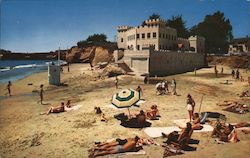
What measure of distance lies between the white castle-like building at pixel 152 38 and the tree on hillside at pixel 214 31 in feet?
35.4

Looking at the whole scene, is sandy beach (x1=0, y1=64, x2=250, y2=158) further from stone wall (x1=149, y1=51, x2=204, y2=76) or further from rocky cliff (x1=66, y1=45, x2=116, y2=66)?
rocky cliff (x1=66, y1=45, x2=116, y2=66)

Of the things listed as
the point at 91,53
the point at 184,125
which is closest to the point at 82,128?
the point at 184,125

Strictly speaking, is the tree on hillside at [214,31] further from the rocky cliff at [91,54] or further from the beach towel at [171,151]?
the beach towel at [171,151]

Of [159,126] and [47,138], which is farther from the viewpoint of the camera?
[159,126]

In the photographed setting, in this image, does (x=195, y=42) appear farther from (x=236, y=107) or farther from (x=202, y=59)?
(x=236, y=107)

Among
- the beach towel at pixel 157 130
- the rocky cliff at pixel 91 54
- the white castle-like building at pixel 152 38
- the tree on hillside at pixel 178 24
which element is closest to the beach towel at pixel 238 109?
the beach towel at pixel 157 130

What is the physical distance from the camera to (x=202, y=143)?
487 inches

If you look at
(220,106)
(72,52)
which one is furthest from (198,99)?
(72,52)

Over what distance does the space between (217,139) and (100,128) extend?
5.93 m

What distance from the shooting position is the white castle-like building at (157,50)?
1454 inches

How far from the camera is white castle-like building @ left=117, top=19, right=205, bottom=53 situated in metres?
45.1

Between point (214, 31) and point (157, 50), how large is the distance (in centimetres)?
3278

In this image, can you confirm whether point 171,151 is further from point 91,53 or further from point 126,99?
point 91,53

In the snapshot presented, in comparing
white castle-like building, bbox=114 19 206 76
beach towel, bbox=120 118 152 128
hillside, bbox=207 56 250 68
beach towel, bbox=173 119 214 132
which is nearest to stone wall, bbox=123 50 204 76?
white castle-like building, bbox=114 19 206 76
